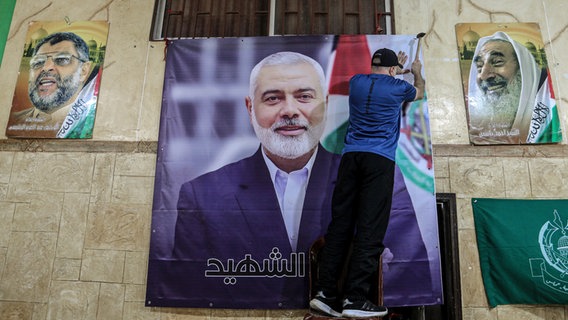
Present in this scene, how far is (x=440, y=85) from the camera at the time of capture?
12.4ft

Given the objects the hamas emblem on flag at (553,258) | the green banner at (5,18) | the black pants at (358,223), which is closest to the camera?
the black pants at (358,223)

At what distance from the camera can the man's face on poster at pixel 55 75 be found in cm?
390

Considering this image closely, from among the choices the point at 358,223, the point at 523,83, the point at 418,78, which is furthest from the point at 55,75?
the point at 523,83

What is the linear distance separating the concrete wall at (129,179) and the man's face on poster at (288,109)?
3.25 ft

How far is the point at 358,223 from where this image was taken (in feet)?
8.91

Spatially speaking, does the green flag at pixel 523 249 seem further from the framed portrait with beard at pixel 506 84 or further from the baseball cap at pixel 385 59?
the baseball cap at pixel 385 59

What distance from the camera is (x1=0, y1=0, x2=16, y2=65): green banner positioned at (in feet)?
13.6

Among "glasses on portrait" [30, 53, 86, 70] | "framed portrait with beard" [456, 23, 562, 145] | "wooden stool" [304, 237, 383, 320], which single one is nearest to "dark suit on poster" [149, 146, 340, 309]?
"wooden stool" [304, 237, 383, 320]

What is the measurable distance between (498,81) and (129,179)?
3436 mm

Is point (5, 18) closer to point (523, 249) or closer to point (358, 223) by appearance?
point (358, 223)

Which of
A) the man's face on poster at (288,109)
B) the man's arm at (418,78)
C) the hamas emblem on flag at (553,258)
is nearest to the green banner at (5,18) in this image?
the man's face on poster at (288,109)

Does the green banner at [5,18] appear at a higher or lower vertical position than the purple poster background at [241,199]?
higher

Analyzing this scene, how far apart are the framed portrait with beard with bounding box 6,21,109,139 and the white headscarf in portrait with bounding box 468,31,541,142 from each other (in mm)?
3487

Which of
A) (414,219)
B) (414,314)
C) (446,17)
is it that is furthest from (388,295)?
(446,17)
